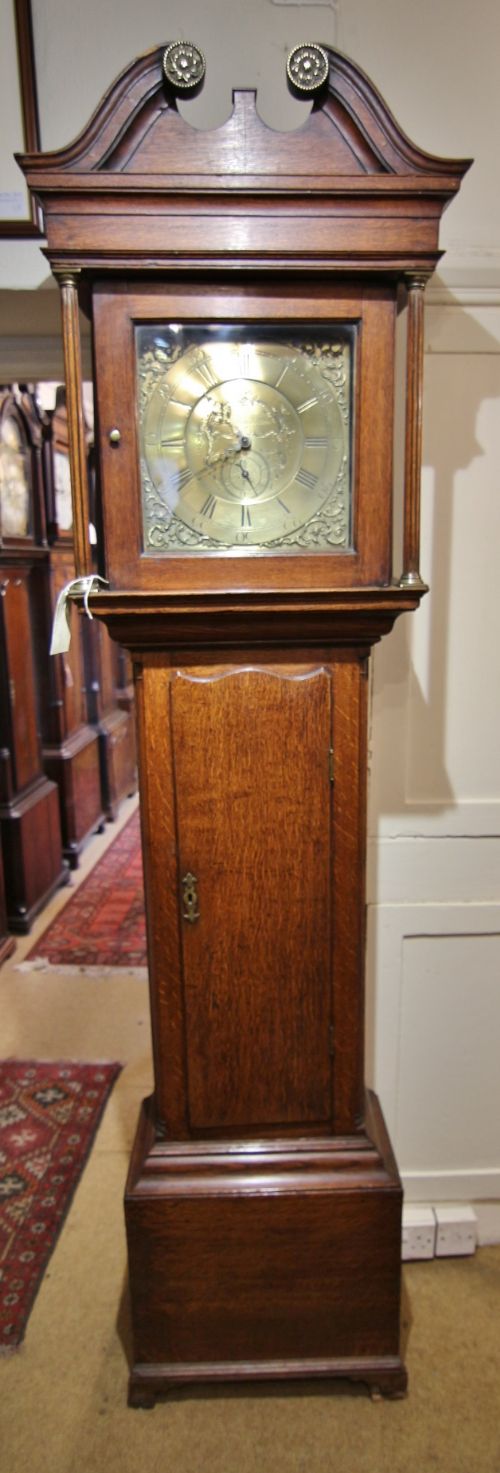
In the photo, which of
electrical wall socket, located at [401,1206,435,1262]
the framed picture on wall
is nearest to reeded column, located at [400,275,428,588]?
the framed picture on wall

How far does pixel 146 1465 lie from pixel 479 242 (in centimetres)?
209

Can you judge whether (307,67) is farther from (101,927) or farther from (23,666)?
(101,927)

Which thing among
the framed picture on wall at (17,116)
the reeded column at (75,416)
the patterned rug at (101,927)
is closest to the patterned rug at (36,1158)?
the patterned rug at (101,927)

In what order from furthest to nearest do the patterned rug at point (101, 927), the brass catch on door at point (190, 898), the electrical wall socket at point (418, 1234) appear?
the patterned rug at point (101, 927), the electrical wall socket at point (418, 1234), the brass catch on door at point (190, 898)

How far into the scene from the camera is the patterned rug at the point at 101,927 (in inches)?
131

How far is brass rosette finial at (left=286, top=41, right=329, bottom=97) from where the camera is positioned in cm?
115

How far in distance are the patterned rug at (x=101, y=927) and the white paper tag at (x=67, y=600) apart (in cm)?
172

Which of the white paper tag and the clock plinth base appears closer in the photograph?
the white paper tag

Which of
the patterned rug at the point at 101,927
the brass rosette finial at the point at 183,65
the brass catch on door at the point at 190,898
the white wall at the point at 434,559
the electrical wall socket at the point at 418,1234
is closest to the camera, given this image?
the brass rosette finial at the point at 183,65

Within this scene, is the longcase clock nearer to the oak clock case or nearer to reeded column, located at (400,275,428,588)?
reeded column, located at (400,275,428,588)

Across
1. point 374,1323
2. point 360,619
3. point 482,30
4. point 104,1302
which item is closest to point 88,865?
point 104,1302

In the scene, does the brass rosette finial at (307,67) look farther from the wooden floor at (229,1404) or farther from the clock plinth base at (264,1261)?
the wooden floor at (229,1404)

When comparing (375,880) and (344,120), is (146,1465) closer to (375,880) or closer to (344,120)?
(375,880)

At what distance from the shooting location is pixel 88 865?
14.1 ft
